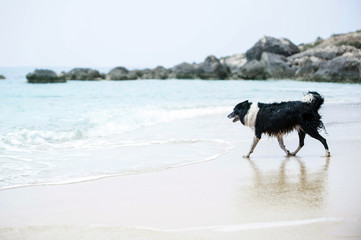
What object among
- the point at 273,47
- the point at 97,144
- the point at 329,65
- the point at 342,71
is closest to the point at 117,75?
the point at 273,47

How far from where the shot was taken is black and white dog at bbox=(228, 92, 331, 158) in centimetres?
716

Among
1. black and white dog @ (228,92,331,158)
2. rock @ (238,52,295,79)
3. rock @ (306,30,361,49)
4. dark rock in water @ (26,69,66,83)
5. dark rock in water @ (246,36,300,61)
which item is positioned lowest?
black and white dog @ (228,92,331,158)

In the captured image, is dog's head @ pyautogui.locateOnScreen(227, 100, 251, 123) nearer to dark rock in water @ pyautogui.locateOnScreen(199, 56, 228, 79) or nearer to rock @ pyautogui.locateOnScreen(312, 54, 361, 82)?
rock @ pyautogui.locateOnScreen(312, 54, 361, 82)

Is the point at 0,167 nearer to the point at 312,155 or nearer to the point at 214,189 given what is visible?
the point at 214,189

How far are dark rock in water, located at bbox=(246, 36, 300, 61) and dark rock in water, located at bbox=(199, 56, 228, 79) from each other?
5.09 meters

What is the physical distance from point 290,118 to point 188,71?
43671mm

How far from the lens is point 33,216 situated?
4.26m

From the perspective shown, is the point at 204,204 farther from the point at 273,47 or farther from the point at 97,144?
the point at 273,47

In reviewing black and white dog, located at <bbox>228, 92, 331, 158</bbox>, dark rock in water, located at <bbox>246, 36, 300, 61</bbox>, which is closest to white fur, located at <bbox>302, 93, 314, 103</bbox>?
black and white dog, located at <bbox>228, 92, 331, 158</bbox>

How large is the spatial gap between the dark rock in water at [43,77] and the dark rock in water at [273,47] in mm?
21924

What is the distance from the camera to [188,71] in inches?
1989

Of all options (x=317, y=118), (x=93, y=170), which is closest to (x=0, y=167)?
(x=93, y=170)

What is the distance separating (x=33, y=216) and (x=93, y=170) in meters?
2.07

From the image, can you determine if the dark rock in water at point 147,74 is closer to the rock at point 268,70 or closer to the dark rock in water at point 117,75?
the dark rock in water at point 117,75
